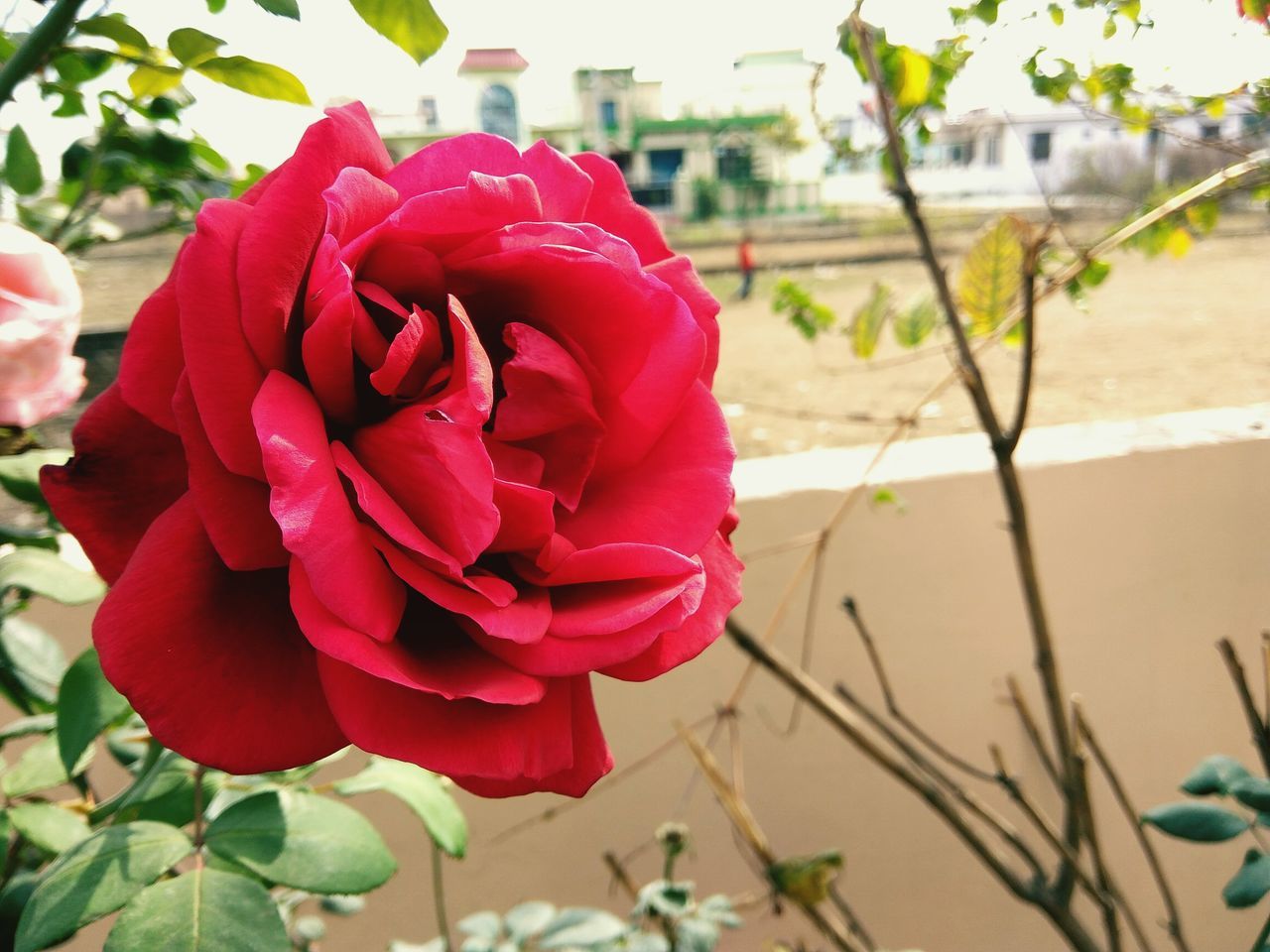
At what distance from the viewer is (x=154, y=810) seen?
0.37 meters

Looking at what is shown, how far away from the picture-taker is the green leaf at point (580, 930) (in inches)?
28.8

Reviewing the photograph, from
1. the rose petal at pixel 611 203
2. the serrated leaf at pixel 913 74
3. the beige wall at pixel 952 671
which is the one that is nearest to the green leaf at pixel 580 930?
the beige wall at pixel 952 671

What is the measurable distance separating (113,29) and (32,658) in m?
0.32

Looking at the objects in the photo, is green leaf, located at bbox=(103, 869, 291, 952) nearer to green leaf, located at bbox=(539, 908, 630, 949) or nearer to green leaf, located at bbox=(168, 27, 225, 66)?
green leaf, located at bbox=(168, 27, 225, 66)

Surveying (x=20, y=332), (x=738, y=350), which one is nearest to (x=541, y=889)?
(x=20, y=332)

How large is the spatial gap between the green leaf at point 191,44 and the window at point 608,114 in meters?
4.36

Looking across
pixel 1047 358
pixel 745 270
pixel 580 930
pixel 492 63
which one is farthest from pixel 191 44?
pixel 745 270

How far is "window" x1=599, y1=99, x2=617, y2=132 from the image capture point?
4571mm

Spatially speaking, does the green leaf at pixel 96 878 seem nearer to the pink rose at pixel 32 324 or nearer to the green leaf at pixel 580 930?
the pink rose at pixel 32 324

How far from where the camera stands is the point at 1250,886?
1.44ft

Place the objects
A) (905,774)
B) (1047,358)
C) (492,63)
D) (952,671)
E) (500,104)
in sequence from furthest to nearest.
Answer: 1. (1047,358)
2. (500,104)
3. (492,63)
4. (952,671)
5. (905,774)

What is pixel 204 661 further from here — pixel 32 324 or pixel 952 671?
pixel 952 671

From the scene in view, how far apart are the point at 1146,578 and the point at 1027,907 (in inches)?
17.5

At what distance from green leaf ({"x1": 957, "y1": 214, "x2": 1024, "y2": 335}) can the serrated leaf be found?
0.13 meters
